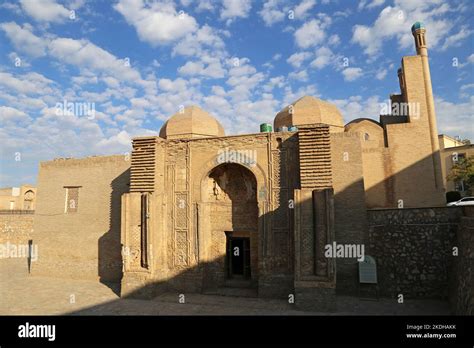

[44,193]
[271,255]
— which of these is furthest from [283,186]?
[44,193]

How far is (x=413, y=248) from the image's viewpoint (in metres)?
10.2

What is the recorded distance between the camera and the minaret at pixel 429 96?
46.1ft

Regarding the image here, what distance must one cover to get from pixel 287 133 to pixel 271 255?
4223 mm

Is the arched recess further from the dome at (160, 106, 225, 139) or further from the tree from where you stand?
the tree

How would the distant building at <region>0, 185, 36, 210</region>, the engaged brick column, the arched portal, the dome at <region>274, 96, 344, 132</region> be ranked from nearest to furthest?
the engaged brick column, the arched portal, the dome at <region>274, 96, 344, 132</region>, the distant building at <region>0, 185, 36, 210</region>

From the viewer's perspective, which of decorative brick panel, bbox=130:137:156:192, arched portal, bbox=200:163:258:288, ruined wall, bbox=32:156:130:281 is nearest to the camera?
decorative brick panel, bbox=130:137:156:192

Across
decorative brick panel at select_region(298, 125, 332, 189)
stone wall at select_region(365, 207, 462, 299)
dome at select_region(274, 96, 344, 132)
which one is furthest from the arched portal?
dome at select_region(274, 96, 344, 132)

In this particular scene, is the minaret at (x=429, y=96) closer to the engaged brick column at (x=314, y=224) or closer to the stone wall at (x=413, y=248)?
the stone wall at (x=413, y=248)

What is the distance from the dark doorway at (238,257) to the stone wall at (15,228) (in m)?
17.3

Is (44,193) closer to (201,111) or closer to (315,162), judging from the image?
(201,111)

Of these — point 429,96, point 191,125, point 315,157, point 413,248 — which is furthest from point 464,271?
point 191,125

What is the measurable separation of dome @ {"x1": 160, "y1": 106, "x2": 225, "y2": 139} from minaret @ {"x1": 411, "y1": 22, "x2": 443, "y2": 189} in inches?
418

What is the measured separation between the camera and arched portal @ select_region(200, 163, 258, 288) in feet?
37.6

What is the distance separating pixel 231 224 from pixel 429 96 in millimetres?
11776
